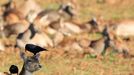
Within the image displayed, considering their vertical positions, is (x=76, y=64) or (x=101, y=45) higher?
(x=101, y=45)

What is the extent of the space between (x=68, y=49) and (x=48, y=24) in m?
4.29

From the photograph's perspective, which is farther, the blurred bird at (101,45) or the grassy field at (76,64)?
the blurred bird at (101,45)

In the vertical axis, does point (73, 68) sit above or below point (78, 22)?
below

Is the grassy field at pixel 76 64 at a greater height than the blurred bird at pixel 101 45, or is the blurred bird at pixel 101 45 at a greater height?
the blurred bird at pixel 101 45

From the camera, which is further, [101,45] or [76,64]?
[101,45]

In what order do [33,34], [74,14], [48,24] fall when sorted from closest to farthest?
[33,34] → [48,24] → [74,14]

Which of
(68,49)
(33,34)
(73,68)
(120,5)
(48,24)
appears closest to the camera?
(73,68)

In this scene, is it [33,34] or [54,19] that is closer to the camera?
[33,34]

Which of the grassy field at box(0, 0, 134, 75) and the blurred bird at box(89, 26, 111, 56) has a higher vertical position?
the blurred bird at box(89, 26, 111, 56)

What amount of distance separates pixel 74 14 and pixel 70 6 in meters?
0.86

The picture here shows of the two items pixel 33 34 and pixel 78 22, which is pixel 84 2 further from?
pixel 33 34

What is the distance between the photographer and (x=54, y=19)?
874 inches

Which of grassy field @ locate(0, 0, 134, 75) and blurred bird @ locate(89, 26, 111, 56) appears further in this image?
blurred bird @ locate(89, 26, 111, 56)

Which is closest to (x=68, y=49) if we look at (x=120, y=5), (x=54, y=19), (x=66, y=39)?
(x=66, y=39)
